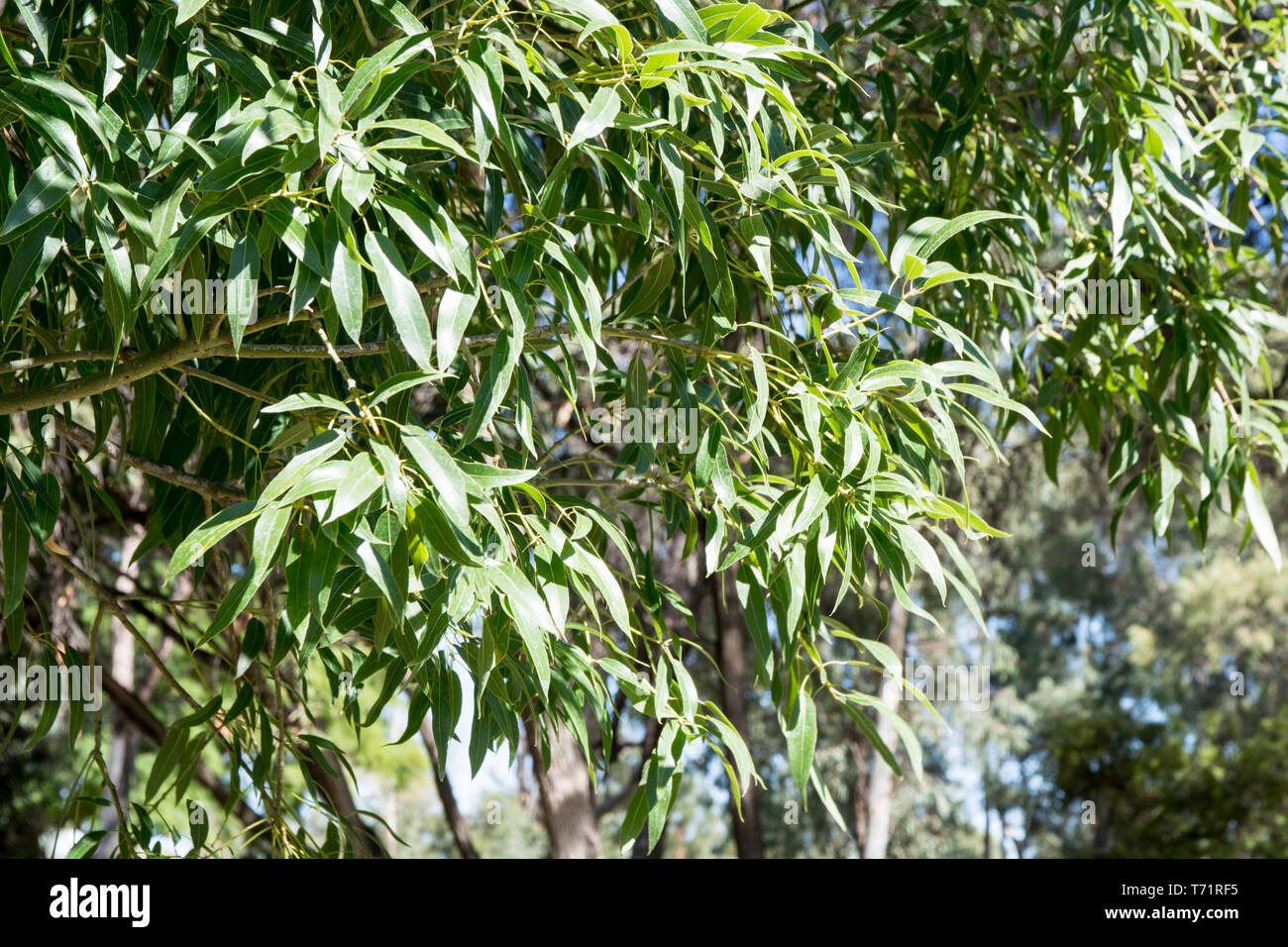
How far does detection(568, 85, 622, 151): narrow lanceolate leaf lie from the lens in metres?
1.02

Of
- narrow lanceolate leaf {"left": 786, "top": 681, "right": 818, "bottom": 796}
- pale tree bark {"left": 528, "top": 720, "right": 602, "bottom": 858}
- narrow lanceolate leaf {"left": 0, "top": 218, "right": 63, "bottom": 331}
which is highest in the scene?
narrow lanceolate leaf {"left": 0, "top": 218, "right": 63, "bottom": 331}

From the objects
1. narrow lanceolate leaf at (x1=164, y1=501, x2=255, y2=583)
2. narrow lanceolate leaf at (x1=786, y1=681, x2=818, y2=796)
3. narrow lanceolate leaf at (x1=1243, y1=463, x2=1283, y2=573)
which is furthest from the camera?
narrow lanceolate leaf at (x1=1243, y1=463, x2=1283, y2=573)

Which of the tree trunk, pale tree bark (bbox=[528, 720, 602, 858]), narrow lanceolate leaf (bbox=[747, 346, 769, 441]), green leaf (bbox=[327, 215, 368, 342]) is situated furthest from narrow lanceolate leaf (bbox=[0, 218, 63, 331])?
the tree trunk

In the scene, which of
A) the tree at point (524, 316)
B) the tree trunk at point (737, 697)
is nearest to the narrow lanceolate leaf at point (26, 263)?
the tree at point (524, 316)

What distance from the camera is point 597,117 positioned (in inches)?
41.2

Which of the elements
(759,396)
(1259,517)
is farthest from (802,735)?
(1259,517)

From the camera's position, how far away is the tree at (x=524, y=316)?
3.34 ft

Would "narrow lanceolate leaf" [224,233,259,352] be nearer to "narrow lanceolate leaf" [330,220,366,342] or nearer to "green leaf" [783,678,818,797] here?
"narrow lanceolate leaf" [330,220,366,342]

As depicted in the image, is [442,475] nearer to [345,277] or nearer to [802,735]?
[345,277]

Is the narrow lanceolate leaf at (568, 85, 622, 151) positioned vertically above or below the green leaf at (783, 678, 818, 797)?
above
